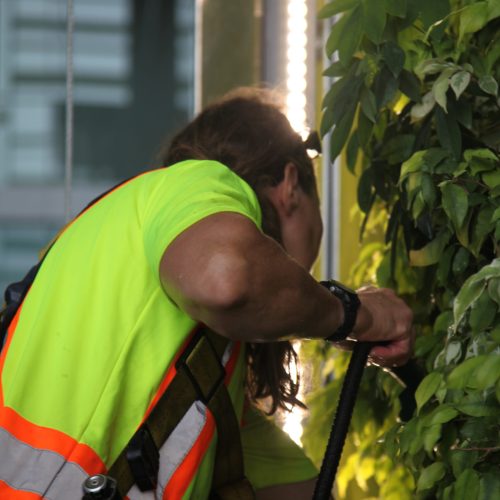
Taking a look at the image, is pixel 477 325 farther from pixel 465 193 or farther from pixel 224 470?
pixel 224 470

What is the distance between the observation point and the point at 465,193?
193 cm

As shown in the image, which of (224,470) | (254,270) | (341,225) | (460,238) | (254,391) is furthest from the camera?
(341,225)

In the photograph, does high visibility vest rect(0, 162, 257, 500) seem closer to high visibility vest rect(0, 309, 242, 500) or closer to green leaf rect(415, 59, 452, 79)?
high visibility vest rect(0, 309, 242, 500)

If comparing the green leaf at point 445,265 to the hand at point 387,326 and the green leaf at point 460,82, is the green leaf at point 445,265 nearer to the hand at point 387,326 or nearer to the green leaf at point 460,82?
the hand at point 387,326

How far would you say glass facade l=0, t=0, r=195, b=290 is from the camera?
4.64 meters

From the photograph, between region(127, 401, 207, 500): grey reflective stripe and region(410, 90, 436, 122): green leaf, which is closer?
region(127, 401, 207, 500): grey reflective stripe

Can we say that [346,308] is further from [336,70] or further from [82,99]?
[82,99]

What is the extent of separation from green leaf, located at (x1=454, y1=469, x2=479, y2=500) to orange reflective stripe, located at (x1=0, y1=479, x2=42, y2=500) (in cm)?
63

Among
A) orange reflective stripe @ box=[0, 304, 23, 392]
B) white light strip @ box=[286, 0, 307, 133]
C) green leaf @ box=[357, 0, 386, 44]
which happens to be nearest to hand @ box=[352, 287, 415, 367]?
green leaf @ box=[357, 0, 386, 44]

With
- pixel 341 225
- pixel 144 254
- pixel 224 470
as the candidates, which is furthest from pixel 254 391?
pixel 341 225

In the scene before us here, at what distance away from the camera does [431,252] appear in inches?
83.4

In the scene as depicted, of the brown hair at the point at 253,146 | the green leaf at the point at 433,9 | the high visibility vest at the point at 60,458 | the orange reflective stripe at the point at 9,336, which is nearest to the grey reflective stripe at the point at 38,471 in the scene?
the high visibility vest at the point at 60,458

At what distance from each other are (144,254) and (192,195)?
0.15m

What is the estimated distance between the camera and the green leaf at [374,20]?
1939 mm
